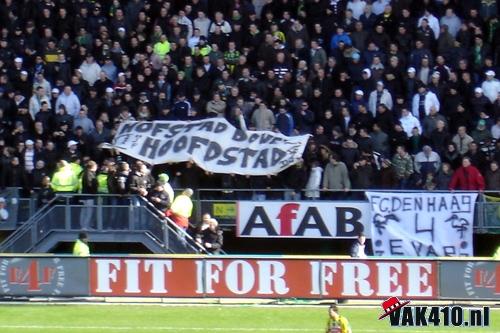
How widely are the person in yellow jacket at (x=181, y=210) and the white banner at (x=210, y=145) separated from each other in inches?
41.2

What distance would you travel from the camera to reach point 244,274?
86.2 ft

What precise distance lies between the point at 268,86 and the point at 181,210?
347 centimetres

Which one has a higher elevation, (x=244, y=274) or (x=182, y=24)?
(x=182, y=24)

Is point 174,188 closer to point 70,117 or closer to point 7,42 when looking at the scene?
point 70,117

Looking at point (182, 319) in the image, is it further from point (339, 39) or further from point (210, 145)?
point (339, 39)

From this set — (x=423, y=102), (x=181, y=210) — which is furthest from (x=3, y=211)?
(x=423, y=102)

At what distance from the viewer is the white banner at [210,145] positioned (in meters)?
28.9

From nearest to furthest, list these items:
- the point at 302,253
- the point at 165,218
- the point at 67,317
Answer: the point at 67,317 → the point at 165,218 → the point at 302,253

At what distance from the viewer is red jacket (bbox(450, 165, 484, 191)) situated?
2842cm

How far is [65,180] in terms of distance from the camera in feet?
93.2

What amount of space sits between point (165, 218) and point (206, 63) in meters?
3.83

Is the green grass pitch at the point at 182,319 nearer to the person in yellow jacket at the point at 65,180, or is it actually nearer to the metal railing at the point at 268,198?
the person in yellow jacket at the point at 65,180

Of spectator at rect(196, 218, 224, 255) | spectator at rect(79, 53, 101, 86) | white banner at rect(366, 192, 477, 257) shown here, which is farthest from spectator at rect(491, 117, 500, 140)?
spectator at rect(79, 53, 101, 86)

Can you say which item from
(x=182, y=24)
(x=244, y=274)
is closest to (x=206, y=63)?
(x=182, y=24)
